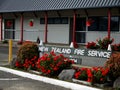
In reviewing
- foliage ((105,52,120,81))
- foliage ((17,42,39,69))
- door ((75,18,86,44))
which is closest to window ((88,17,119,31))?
door ((75,18,86,44))

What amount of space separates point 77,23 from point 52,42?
3019mm

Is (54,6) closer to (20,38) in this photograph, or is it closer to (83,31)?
(83,31)

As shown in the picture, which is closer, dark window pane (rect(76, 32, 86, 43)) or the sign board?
the sign board

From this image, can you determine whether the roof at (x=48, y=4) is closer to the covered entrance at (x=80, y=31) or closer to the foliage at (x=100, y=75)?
the covered entrance at (x=80, y=31)

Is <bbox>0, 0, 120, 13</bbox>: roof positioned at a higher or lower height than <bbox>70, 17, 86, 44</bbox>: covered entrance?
higher

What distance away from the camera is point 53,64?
465 inches

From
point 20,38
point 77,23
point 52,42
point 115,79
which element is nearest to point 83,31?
point 77,23

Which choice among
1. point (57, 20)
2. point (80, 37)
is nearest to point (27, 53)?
point (80, 37)

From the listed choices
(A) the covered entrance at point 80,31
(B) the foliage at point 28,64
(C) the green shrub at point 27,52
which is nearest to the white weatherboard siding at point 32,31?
(A) the covered entrance at point 80,31

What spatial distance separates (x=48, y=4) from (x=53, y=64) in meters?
15.4

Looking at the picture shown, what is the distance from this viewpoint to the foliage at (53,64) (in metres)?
11.8

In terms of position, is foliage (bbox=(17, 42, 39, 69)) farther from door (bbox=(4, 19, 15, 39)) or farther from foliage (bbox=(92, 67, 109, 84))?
door (bbox=(4, 19, 15, 39))

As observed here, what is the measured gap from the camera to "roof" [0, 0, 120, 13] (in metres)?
22.2

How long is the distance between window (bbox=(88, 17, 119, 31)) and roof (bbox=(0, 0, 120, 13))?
2.51m
